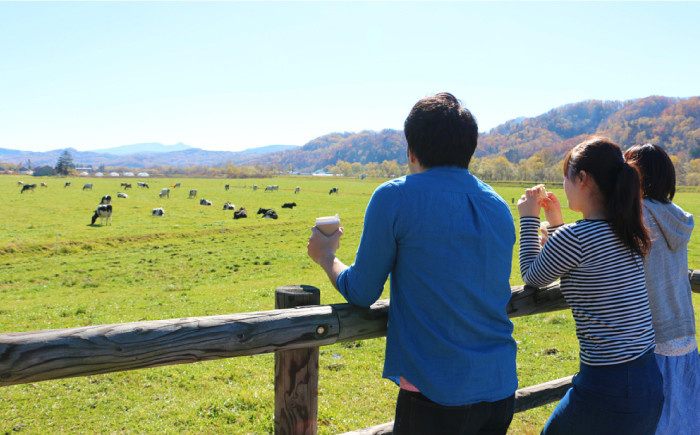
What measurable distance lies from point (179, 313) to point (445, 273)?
1009 cm

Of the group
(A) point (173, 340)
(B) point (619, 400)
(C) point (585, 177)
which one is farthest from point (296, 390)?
(C) point (585, 177)

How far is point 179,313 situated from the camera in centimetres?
1078

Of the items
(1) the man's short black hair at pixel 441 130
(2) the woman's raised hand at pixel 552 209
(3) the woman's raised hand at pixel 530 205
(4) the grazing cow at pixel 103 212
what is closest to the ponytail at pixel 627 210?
(3) the woman's raised hand at pixel 530 205

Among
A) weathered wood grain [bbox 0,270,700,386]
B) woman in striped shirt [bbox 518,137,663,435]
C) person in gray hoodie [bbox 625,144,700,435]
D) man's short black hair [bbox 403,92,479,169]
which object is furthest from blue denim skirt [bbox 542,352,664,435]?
man's short black hair [bbox 403,92,479,169]

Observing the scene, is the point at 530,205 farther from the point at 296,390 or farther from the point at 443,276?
the point at 296,390

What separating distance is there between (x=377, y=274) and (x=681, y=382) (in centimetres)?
209

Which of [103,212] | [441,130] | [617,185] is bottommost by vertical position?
[103,212]

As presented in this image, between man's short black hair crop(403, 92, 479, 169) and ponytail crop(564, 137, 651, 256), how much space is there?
79cm

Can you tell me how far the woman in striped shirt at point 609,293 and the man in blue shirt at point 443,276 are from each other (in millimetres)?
573

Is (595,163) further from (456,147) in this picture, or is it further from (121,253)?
(121,253)

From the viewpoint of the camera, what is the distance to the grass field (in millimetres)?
5734

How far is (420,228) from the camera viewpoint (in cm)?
191

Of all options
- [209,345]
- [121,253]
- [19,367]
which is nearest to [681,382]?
[209,345]

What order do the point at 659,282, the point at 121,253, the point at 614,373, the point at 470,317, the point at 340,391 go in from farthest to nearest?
the point at 121,253, the point at 340,391, the point at 659,282, the point at 614,373, the point at 470,317
